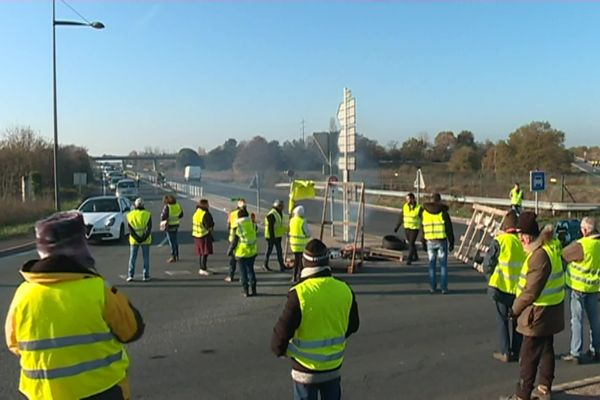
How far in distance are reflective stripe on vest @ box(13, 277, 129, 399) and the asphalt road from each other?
2999 mm

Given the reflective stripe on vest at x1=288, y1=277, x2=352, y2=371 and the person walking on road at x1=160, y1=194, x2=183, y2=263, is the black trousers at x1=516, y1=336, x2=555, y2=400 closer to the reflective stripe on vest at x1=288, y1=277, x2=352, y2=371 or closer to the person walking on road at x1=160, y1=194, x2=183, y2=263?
the reflective stripe on vest at x1=288, y1=277, x2=352, y2=371

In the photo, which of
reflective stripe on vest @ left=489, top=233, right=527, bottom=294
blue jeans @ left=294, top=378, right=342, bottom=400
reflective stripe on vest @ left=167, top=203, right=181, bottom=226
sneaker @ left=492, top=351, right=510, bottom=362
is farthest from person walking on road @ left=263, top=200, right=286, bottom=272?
blue jeans @ left=294, top=378, right=342, bottom=400

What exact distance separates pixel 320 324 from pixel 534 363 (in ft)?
8.67

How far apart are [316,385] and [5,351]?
5188mm

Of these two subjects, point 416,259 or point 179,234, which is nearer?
point 416,259

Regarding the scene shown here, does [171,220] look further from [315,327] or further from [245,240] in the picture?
[315,327]

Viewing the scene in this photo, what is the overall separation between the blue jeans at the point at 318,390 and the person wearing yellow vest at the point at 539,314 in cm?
231

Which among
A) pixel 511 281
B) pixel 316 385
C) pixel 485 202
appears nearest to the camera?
pixel 316 385

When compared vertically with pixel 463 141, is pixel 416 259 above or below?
below

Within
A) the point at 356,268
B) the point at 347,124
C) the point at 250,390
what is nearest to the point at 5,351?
the point at 250,390

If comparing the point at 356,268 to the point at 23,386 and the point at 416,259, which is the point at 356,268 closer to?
the point at 416,259

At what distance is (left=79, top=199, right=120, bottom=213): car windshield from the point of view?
2005cm

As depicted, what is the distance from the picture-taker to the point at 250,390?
5.90 m

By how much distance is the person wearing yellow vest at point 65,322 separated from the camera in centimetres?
285
